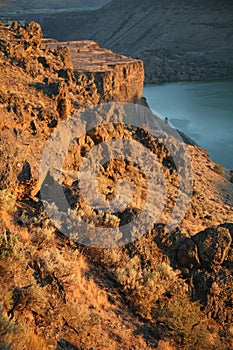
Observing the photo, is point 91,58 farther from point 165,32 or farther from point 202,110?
point 165,32

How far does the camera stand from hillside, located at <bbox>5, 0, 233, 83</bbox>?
2429 inches

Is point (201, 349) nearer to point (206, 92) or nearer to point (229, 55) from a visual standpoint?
point (206, 92)

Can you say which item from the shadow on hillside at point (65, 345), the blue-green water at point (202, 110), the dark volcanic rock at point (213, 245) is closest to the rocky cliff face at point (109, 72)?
the blue-green water at point (202, 110)

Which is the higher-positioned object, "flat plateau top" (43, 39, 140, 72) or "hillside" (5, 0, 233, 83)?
"flat plateau top" (43, 39, 140, 72)

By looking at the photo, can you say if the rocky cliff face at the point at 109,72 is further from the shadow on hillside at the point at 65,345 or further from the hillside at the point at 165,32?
the hillside at the point at 165,32

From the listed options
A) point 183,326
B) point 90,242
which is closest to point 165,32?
point 90,242

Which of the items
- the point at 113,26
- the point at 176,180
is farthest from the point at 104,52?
the point at 113,26

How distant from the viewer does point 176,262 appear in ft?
21.4

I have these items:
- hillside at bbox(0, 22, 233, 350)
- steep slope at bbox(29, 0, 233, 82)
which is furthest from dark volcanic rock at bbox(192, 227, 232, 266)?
steep slope at bbox(29, 0, 233, 82)

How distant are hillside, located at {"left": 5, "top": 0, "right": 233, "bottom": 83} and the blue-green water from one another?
6030 mm

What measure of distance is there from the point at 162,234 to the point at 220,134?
→ 25.0 meters

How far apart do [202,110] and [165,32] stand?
49.5m

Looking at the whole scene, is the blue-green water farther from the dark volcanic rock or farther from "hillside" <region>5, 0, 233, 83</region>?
the dark volcanic rock

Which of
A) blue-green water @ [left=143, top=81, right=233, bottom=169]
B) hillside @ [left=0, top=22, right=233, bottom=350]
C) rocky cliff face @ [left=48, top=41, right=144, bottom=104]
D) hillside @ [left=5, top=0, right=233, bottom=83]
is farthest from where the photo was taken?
hillside @ [left=5, top=0, right=233, bottom=83]
